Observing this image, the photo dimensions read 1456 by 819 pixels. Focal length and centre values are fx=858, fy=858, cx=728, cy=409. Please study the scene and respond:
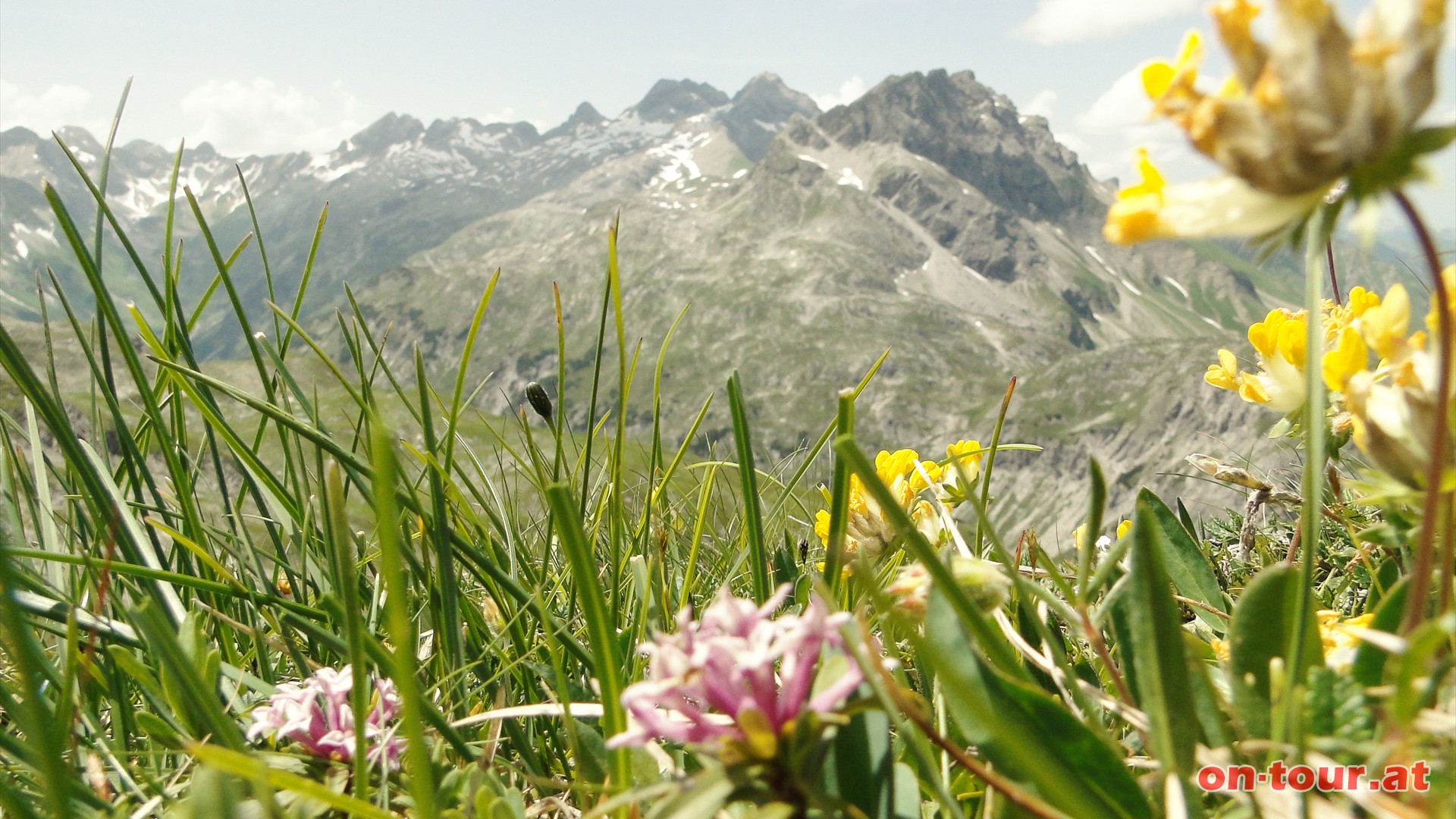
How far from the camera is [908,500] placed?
5.11 ft

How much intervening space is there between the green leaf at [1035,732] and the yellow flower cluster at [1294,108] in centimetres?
39

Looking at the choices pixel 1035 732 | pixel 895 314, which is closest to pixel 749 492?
pixel 1035 732

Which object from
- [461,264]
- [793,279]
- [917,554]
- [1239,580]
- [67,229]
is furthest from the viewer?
[461,264]

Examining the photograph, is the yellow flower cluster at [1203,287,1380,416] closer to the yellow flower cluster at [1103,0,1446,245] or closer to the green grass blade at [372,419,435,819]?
the yellow flower cluster at [1103,0,1446,245]

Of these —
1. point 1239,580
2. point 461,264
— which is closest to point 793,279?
point 461,264

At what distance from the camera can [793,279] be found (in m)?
165

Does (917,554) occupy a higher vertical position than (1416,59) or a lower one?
lower

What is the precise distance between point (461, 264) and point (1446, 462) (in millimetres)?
207325

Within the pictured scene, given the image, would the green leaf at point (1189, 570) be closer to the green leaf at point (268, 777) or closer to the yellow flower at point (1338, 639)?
the yellow flower at point (1338, 639)

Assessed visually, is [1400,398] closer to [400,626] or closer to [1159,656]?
[1159,656]

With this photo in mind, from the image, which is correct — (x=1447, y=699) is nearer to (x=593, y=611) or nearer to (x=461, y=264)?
(x=593, y=611)

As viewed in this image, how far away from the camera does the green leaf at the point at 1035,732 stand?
2.36 feet

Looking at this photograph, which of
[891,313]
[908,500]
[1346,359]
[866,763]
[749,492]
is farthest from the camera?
[891,313]

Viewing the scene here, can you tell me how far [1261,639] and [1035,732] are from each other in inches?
10.3
